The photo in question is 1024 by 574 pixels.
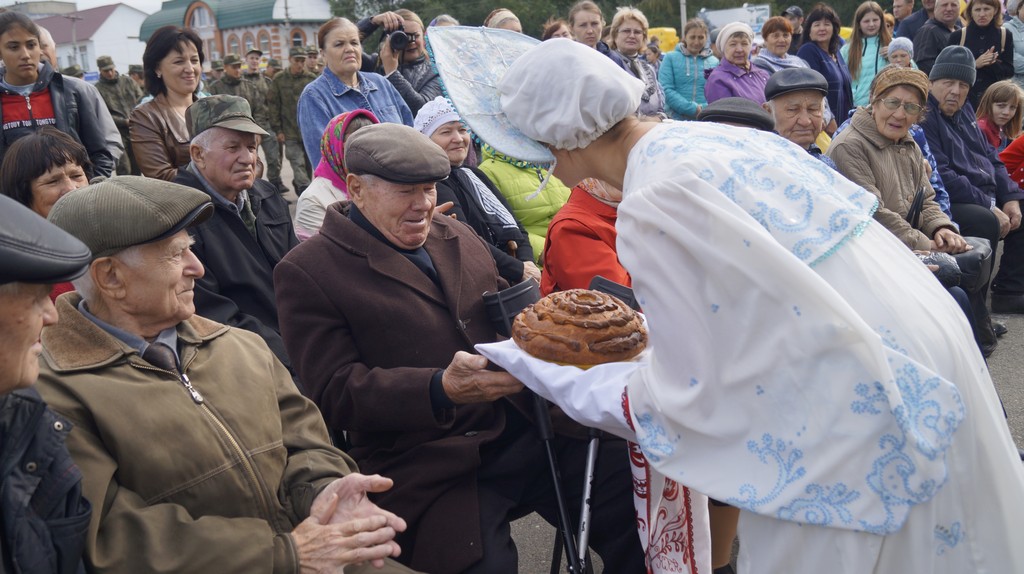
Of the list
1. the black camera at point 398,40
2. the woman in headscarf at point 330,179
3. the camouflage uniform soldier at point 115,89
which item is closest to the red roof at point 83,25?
the camouflage uniform soldier at point 115,89

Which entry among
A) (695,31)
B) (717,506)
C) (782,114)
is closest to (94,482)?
(717,506)

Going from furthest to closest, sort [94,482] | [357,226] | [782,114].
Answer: [782,114] < [357,226] < [94,482]

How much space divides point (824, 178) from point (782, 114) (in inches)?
120

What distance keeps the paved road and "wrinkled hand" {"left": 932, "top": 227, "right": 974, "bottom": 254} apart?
723mm

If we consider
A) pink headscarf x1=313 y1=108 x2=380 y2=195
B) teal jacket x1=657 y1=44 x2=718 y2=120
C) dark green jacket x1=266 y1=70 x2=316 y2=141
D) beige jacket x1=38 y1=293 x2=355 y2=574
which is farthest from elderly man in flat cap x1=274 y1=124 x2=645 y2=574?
dark green jacket x1=266 y1=70 x2=316 y2=141

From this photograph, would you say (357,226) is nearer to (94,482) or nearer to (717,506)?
(94,482)

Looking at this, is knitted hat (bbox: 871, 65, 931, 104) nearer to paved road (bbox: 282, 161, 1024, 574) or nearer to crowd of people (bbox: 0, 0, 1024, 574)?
paved road (bbox: 282, 161, 1024, 574)

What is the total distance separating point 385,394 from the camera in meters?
2.41

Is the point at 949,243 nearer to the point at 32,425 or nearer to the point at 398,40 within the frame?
the point at 398,40

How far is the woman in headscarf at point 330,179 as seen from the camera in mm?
3818

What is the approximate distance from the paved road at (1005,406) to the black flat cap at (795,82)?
1.93m

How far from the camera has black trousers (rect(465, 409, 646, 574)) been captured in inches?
103

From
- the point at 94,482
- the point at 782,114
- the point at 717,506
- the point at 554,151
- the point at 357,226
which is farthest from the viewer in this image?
the point at 782,114

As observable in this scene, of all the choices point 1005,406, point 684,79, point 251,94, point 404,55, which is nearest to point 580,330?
point 1005,406
